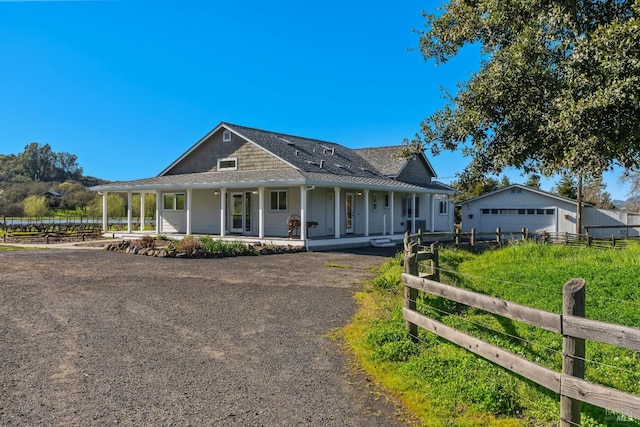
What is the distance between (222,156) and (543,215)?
69.0 ft

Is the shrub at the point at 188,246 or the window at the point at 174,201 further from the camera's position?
the window at the point at 174,201

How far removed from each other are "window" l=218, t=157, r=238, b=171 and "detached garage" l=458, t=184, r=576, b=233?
57.5 ft

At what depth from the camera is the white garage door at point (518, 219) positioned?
1180 inches

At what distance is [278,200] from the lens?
72.7 feet

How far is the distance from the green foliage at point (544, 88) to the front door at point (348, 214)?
9.95 m

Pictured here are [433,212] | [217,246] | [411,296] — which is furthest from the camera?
[433,212]

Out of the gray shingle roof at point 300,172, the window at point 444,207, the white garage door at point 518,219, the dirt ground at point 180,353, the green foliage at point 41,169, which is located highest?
the green foliage at point 41,169

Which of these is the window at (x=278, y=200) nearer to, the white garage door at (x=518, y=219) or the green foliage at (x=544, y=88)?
the green foliage at (x=544, y=88)

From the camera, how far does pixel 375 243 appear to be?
21.5m

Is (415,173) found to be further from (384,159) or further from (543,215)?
(543,215)

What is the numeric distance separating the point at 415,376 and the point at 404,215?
75.5ft

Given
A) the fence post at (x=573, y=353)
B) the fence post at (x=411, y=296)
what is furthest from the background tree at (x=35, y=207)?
the fence post at (x=573, y=353)

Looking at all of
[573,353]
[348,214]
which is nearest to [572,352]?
[573,353]

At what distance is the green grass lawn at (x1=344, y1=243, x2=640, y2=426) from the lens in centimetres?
405
